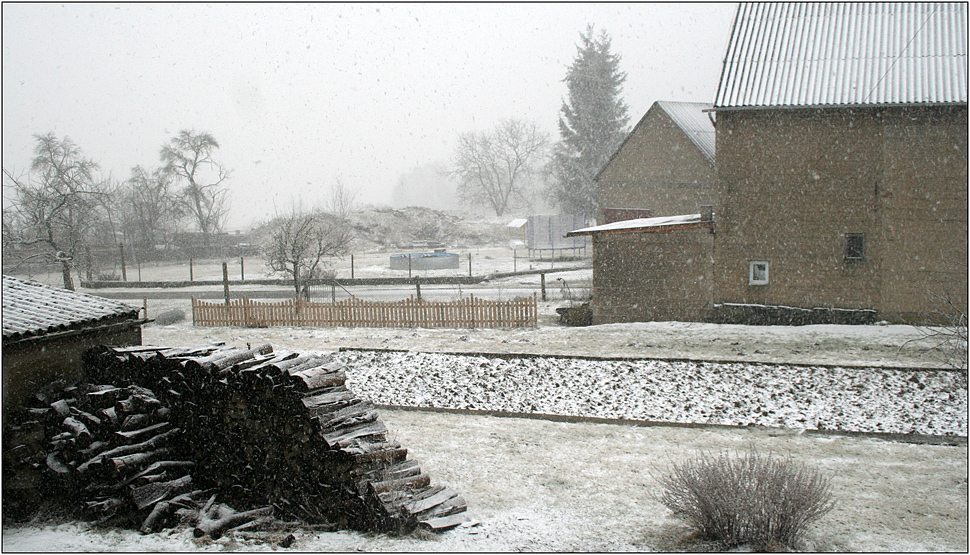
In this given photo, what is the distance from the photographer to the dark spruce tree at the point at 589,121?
44156 mm

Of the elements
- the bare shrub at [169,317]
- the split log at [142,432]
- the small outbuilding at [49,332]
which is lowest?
the split log at [142,432]

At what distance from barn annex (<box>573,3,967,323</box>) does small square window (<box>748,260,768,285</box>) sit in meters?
0.03

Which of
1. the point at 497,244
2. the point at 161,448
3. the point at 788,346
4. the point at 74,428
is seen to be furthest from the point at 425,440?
the point at 497,244

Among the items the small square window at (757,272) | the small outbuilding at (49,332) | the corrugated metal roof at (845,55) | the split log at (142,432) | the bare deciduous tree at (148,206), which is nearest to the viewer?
the split log at (142,432)

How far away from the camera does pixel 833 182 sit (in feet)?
56.5

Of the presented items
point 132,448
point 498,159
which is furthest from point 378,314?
point 498,159

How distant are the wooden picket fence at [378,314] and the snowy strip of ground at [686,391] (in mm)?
5430

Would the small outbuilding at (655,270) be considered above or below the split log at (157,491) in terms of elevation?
above

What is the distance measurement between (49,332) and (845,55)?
66.4 feet

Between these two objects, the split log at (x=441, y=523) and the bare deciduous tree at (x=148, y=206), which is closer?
the split log at (x=441, y=523)

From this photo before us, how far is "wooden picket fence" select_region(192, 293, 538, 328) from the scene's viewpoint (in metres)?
19.5

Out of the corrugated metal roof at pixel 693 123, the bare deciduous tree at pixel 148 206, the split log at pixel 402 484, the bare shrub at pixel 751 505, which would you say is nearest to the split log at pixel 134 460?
the split log at pixel 402 484

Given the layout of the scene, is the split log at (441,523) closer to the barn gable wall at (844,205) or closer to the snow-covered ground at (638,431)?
the snow-covered ground at (638,431)

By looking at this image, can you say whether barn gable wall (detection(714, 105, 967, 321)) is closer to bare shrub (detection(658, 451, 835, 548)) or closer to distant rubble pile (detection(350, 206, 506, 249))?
bare shrub (detection(658, 451, 835, 548))
